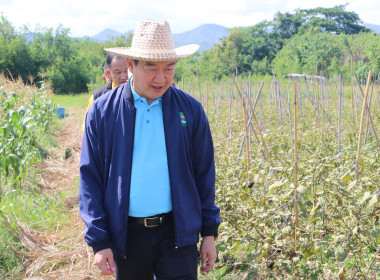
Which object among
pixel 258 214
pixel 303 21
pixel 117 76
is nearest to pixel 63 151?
pixel 117 76

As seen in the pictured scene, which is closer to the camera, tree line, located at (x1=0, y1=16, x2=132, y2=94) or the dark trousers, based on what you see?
the dark trousers

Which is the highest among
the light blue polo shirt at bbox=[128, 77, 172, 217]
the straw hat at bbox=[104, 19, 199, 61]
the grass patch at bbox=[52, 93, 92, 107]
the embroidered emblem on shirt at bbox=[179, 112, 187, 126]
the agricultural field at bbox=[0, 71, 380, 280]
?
the straw hat at bbox=[104, 19, 199, 61]

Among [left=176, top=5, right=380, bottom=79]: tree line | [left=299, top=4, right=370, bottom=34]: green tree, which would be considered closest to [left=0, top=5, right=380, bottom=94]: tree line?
[left=176, top=5, right=380, bottom=79]: tree line

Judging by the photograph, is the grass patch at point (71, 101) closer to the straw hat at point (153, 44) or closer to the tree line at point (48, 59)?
the tree line at point (48, 59)

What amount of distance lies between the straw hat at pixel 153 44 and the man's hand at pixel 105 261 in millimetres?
692

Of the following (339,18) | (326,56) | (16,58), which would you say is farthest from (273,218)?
(339,18)

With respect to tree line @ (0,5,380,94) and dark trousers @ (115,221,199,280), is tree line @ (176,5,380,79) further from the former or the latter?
dark trousers @ (115,221,199,280)

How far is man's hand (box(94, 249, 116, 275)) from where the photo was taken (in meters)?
1.53

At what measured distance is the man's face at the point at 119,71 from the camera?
10.3 feet

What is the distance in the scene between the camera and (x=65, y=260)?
9.84 feet

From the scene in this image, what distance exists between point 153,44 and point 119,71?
63.9 inches

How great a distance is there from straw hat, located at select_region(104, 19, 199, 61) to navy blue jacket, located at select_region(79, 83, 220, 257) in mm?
153

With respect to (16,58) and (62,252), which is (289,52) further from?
(62,252)

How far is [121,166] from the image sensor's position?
5.08 feet
